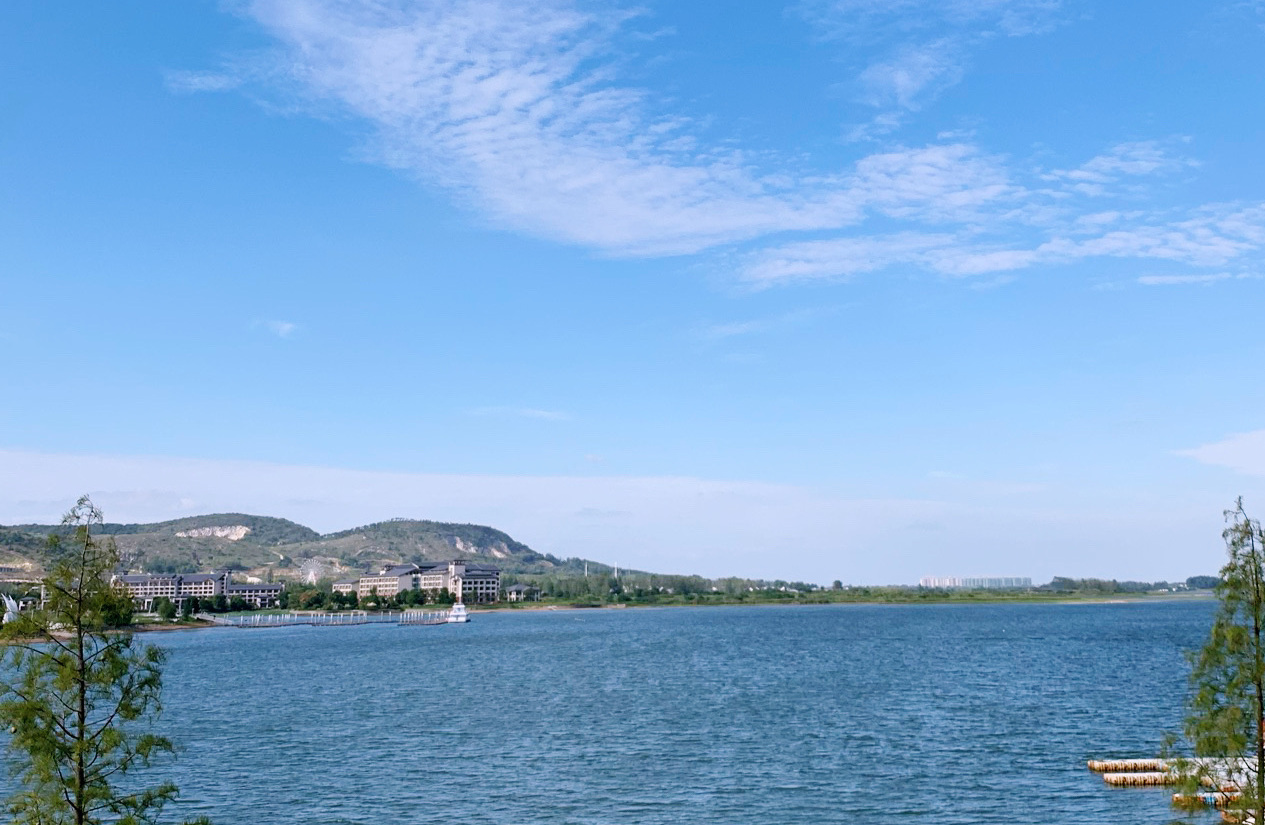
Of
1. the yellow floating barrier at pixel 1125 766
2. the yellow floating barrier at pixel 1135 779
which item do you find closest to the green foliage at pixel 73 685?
the yellow floating barrier at pixel 1135 779

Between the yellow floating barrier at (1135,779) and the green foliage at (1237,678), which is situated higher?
the green foliage at (1237,678)

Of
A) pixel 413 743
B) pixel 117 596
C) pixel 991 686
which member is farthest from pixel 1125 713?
pixel 117 596

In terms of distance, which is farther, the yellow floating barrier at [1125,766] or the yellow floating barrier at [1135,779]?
the yellow floating barrier at [1125,766]

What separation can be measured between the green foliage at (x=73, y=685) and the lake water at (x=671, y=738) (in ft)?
88.2

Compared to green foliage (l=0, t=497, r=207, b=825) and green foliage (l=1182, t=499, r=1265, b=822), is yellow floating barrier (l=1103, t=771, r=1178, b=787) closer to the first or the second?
green foliage (l=1182, t=499, r=1265, b=822)

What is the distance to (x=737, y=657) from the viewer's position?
481ft

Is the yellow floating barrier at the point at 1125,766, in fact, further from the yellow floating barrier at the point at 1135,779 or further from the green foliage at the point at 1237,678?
the green foliage at the point at 1237,678

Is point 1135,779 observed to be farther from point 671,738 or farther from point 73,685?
point 73,685

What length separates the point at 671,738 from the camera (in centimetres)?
7394

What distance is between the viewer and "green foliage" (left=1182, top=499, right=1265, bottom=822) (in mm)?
30266

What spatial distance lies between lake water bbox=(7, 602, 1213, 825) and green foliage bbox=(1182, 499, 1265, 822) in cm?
2173

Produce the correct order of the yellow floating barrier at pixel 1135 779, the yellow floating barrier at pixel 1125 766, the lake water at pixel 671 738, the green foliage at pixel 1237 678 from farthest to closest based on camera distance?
the yellow floating barrier at pixel 1125 766 → the yellow floating barrier at pixel 1135 779 → the lake water at pixel 671 738 → the green foliage at pixel 1237 678

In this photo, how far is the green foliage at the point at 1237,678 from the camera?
3027cm

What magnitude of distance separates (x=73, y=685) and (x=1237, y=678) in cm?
3357
